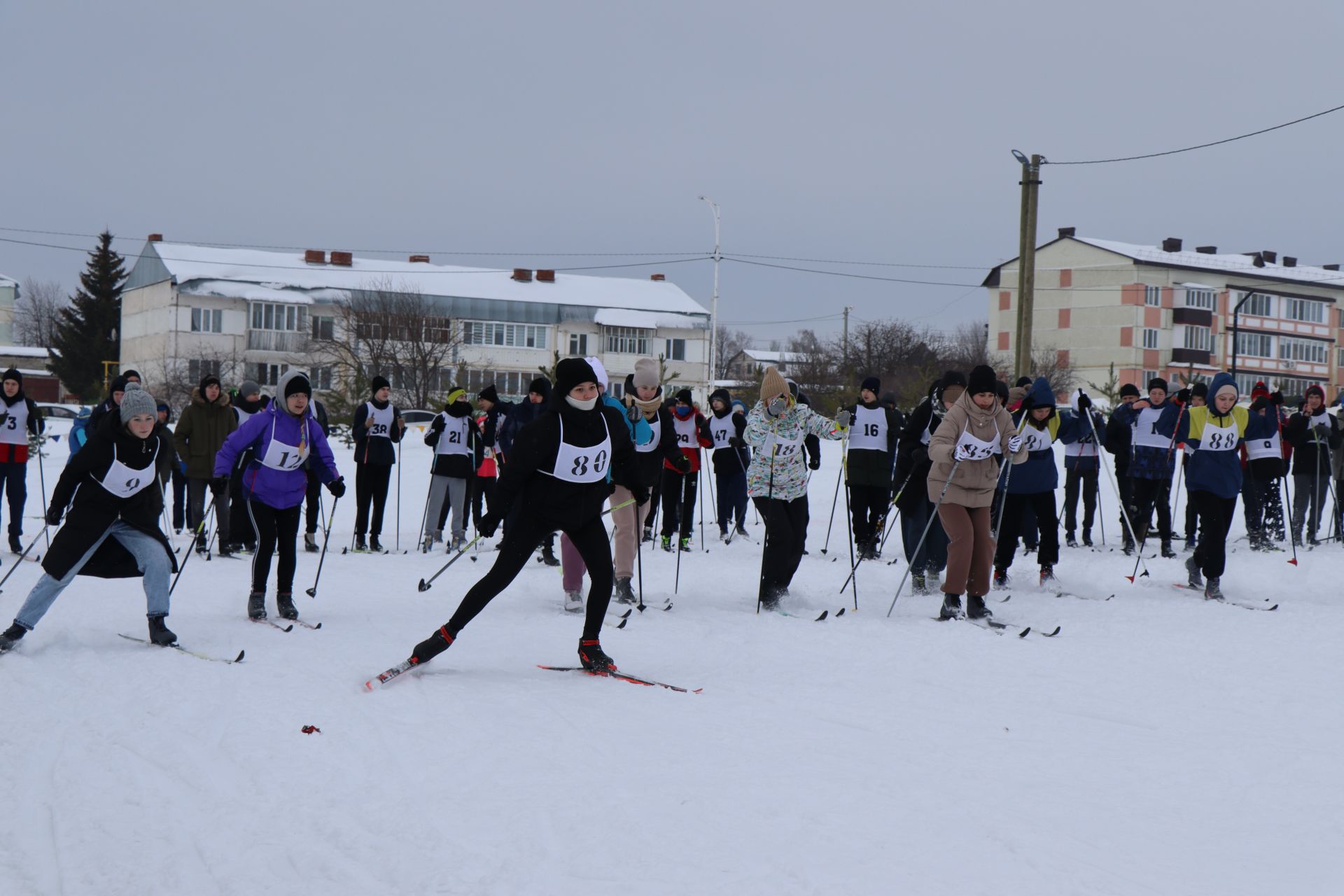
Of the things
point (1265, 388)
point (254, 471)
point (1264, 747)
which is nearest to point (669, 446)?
point (254, 471)

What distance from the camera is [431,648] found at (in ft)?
21.4

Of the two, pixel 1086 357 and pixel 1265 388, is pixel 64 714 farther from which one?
pixel 1086 357

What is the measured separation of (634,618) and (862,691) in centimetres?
267

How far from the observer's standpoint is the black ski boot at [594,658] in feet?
21.9

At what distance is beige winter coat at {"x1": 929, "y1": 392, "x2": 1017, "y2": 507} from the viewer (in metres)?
8.59

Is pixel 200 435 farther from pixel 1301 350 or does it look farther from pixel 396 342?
pixel 1301 350

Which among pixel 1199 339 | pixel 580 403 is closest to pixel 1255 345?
pixel 1199 339

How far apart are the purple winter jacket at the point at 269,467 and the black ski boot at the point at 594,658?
2.51 metres

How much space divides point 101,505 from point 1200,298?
7603 cm

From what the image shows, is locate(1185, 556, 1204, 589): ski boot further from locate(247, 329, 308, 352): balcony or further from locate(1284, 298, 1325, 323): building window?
locate(1284, 298, 1325, 323): building window

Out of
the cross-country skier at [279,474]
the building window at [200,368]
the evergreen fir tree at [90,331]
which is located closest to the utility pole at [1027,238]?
the cross-country skier at [279,474]

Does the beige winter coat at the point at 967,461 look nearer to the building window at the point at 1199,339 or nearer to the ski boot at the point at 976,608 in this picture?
the ski boot at the point at 976,608

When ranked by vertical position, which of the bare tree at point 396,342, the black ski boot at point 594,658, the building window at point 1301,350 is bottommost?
the black ski boot at point 594,658

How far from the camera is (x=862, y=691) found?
20.9 ft
